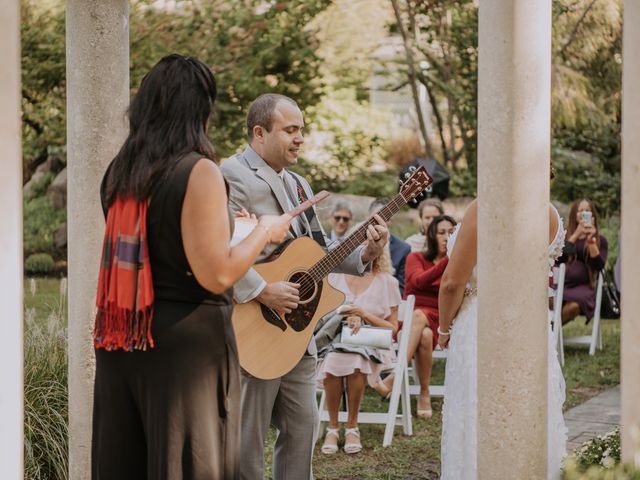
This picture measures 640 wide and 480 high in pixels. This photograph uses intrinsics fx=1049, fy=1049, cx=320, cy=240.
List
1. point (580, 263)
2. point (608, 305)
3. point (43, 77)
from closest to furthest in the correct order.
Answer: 1. point (580, 263)
2. point (608, 305)
3. point (43, 77)

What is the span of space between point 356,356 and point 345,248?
277cm

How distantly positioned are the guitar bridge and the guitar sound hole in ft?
0.52

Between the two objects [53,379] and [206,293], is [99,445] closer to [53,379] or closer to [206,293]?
[206,293]

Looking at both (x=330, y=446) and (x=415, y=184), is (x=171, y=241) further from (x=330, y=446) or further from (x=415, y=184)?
(x=330, y=446)

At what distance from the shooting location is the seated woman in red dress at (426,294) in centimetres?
838

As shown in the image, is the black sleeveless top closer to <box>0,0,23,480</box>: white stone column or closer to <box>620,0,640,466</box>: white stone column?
<box>0,0,23,480</box>: white stone column

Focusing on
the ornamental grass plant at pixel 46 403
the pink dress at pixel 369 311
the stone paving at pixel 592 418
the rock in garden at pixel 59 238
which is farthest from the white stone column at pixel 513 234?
the rock in garden at pixel 59 238

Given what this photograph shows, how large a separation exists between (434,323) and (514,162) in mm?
5141

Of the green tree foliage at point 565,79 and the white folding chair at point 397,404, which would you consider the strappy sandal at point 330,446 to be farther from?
the green tree foliage at point 565,79

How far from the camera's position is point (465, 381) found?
15.4 ft

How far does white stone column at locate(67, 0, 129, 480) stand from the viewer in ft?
15.2

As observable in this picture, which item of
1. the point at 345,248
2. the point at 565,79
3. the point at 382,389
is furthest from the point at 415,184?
the point at 565,79

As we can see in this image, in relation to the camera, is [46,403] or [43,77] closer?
[46,403]

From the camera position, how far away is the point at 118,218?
10.9 ft
